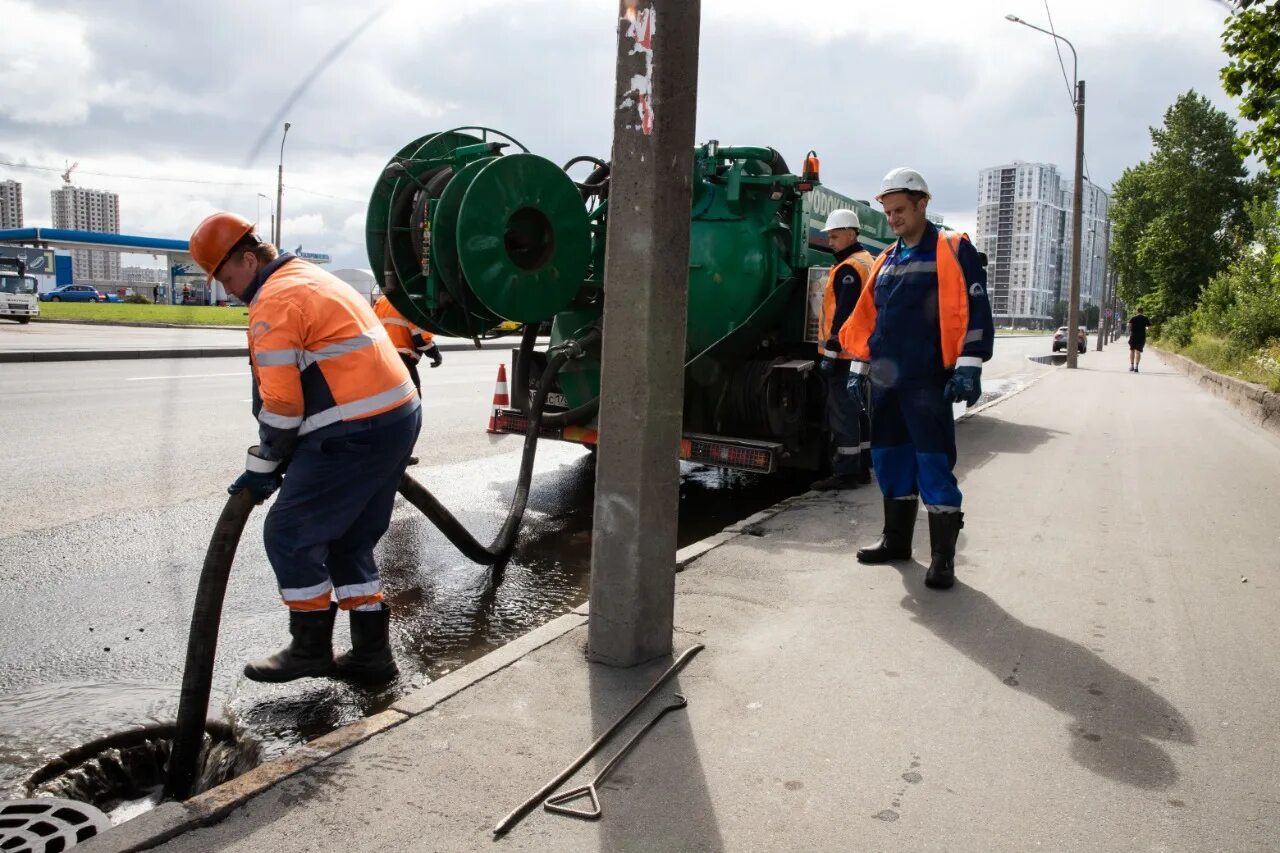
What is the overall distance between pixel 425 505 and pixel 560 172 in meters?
2.03

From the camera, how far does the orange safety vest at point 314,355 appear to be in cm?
306

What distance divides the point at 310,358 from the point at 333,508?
0.51 meters

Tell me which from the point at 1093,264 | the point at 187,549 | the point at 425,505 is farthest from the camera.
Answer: the point at 1093,264

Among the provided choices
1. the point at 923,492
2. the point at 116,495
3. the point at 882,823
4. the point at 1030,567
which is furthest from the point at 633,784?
the point at 116,495

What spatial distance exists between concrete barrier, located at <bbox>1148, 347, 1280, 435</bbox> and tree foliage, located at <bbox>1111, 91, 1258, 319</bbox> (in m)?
21.8

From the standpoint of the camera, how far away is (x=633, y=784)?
2580mm

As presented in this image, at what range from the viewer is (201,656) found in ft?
9.82

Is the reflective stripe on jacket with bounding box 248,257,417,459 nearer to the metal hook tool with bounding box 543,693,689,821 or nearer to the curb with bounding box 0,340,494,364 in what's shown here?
the metal hook tool with bounding box 543,693,689,821

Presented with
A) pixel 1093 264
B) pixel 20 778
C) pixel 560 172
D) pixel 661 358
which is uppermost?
pixel 1093 264

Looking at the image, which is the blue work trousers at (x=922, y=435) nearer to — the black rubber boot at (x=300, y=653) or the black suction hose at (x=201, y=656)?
the black rubber boot at (x=300, y=653)

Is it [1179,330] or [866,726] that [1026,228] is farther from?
[866,726]

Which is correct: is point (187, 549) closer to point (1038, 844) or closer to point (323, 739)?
point (323, 739)

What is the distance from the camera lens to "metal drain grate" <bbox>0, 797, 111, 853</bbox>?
2455 mm

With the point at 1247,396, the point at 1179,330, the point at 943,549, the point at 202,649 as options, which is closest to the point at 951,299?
the point at 943,549
